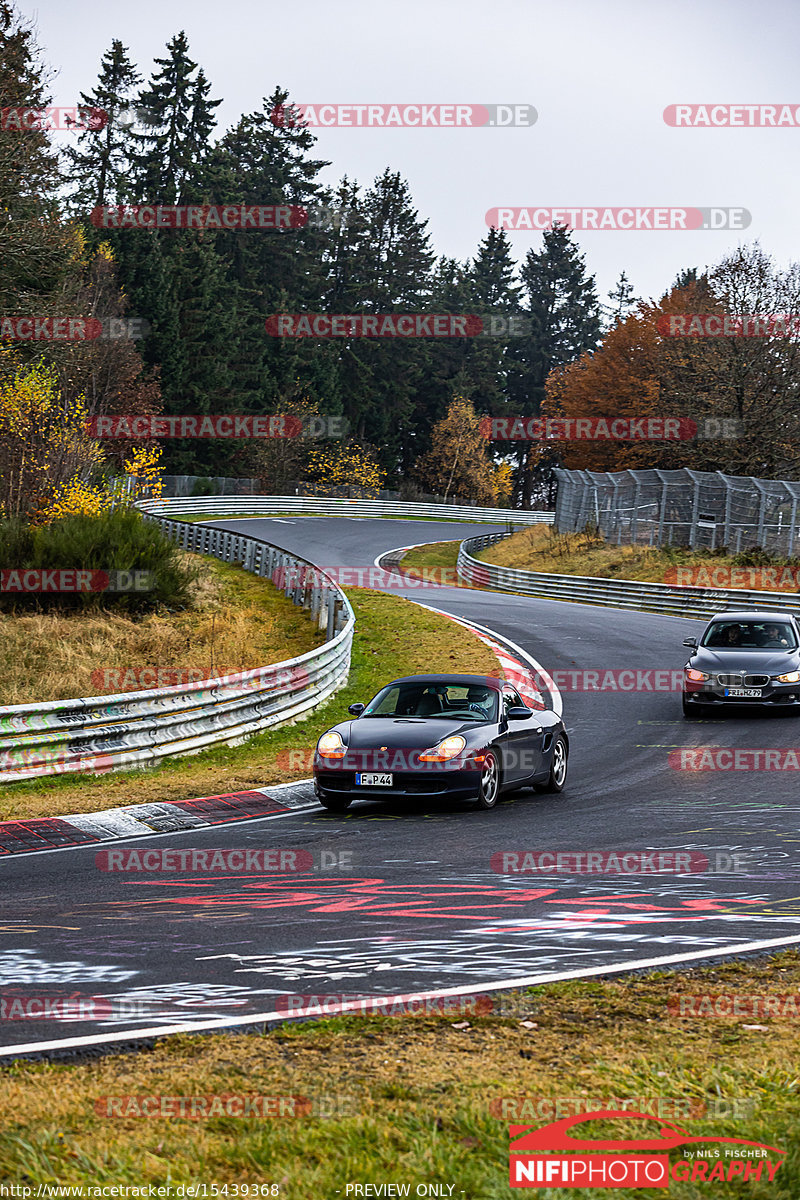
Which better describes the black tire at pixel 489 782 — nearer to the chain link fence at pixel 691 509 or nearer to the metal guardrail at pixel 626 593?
the metal guardrail at pixel 626 593

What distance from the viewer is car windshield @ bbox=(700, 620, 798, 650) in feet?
64.9

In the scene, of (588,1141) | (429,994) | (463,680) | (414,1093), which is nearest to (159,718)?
(463,680)

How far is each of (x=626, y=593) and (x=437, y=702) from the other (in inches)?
979

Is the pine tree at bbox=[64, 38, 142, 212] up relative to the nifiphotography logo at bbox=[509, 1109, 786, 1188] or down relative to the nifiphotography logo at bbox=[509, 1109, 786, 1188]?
up

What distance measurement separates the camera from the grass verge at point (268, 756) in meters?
12.5

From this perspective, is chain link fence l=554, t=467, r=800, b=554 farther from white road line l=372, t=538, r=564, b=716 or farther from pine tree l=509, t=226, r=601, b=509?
pine tree l=509, t=226, r=601, b=509

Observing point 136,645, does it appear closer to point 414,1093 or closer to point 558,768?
point 558,768

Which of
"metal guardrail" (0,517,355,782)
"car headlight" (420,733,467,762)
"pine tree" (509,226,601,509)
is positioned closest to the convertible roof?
"car headlight" (420,733,467,762)

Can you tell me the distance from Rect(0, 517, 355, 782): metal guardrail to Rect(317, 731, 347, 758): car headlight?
2.85 meters

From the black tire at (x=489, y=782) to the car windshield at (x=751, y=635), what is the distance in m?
8.37

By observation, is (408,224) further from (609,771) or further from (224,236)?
(609,771)

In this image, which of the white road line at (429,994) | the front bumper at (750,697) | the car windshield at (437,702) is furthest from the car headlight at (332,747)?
the front bumper at (750,697)

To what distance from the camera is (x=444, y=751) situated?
12.0m

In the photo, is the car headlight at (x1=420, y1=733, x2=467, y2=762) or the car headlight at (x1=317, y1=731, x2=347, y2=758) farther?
the car headlight at (x1=317, y1=731, x2=347, y2=758)
